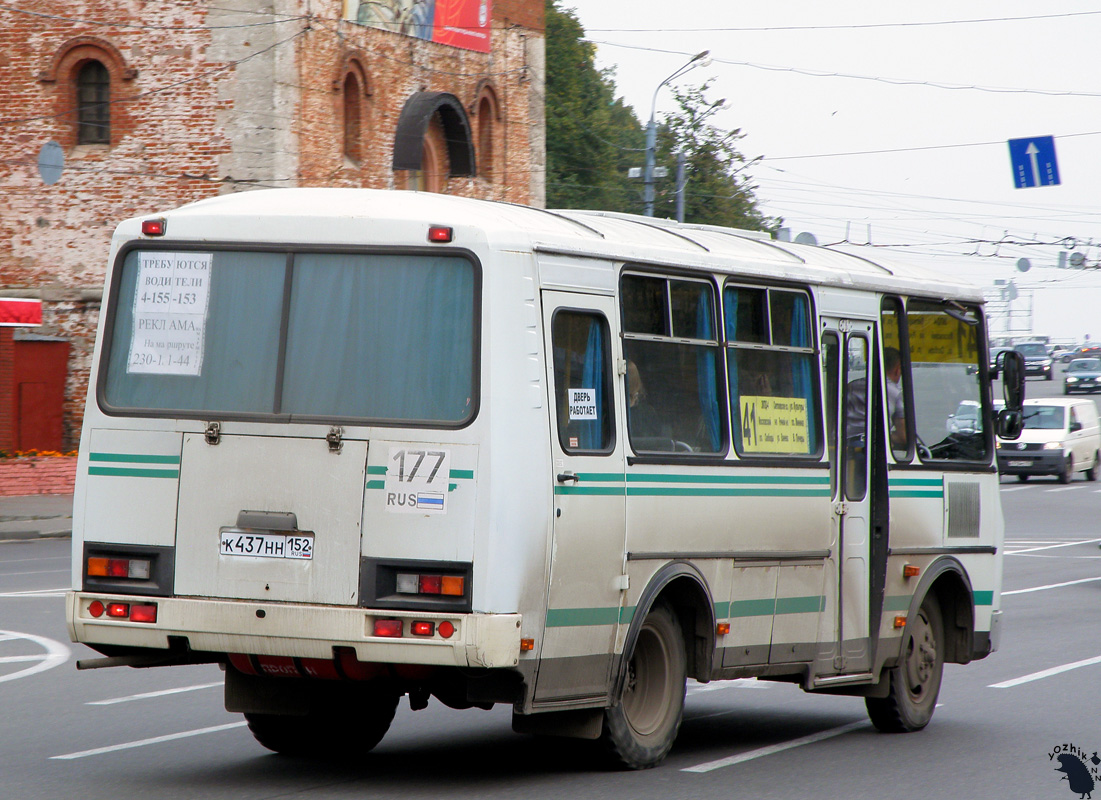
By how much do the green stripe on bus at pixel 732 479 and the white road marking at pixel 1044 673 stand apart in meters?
3.54

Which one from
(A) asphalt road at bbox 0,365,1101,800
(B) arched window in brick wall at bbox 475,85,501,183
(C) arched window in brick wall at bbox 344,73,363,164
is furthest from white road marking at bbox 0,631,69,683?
(B) arched window in brick wall at bbox 475,85,501,183

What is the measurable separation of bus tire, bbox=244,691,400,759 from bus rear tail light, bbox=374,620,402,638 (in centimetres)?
133

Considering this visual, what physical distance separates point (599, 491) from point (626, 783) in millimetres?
1408

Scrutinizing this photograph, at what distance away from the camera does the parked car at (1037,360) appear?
274 ft

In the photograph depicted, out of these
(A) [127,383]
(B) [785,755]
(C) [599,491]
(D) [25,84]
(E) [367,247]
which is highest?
(D) [25,84]

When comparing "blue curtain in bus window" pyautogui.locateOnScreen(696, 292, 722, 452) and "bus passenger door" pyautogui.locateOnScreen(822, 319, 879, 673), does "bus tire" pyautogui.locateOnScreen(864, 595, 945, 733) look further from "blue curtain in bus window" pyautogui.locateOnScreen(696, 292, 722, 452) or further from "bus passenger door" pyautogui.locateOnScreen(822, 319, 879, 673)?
"blue curtain in bus window" pyautogui.locateOnScreen(696, 292, 722, 452)

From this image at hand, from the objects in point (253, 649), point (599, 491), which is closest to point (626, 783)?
point (599, 491)

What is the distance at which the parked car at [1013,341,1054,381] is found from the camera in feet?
274

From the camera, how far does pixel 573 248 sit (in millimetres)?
7754

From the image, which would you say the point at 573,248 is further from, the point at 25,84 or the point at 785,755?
the point at 25,84

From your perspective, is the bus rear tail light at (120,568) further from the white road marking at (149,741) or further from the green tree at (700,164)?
the green tree at (700,164)

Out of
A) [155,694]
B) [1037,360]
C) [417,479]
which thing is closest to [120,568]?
[417,479]

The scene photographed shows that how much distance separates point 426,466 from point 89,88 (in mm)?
25988

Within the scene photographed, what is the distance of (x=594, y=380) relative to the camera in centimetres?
788
